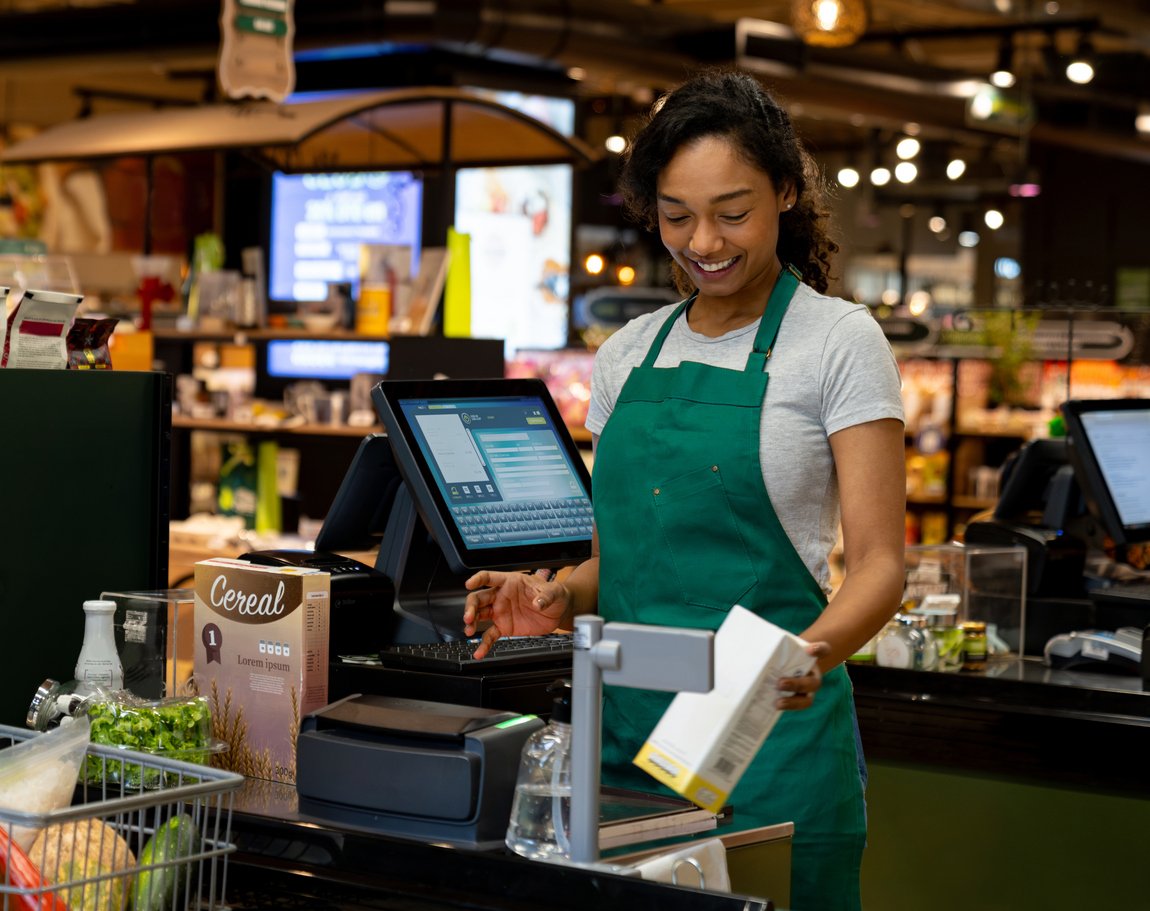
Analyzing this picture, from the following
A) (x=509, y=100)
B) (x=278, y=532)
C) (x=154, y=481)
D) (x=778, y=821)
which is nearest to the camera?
(x=778, y=821)

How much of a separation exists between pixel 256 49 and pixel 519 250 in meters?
2.77

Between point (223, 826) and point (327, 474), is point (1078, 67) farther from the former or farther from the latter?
point (223, 826)

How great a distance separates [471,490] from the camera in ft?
7.38

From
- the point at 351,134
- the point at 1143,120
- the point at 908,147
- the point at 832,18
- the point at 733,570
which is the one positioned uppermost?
the point at 908,147

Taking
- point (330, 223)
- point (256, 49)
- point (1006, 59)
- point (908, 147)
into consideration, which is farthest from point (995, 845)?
point (908, 147)

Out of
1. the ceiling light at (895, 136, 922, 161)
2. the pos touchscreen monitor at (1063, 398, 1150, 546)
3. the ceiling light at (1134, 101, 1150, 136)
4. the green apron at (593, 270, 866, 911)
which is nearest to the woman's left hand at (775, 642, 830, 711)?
the green apron at (593, 270, 866, 911)

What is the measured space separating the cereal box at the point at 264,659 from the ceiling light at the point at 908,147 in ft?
44.5

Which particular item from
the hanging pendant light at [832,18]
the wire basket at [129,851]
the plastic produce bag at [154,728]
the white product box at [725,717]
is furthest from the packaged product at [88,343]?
the hanging pendant light at [832,18]

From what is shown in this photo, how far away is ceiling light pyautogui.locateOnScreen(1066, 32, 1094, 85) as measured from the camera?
12289 millimetres

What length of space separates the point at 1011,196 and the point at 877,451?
44.4 ft

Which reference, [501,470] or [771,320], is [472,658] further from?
[771,320]

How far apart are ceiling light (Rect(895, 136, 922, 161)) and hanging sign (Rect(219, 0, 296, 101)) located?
29.7 feet

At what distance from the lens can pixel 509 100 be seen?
31.8 feet

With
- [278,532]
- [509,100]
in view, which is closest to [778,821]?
[278,532]
